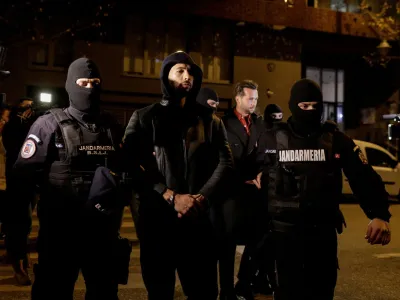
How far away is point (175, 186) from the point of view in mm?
3277

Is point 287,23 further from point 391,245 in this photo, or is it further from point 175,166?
point 175,166

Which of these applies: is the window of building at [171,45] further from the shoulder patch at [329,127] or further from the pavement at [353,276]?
the shoulder patch at [329,127]

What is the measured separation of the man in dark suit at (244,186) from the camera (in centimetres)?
475

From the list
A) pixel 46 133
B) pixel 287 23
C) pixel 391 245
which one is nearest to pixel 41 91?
pixel 287 23

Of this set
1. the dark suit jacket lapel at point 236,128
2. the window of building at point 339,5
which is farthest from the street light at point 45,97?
the dark suit jacket lapel at point 236,128

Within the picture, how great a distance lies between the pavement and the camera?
5548 mm

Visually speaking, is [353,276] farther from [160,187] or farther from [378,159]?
[378,159]

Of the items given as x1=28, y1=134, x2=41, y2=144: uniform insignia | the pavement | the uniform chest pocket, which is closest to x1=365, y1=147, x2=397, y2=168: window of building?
the pavement

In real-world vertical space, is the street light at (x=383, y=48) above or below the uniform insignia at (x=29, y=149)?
above

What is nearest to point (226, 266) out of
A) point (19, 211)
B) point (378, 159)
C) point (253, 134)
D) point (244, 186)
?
point (244, 186)

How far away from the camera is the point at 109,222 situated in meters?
3.51

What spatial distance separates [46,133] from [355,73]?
25284 mm

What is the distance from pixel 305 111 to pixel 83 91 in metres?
1.53

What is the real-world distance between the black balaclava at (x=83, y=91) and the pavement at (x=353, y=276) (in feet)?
8.20
